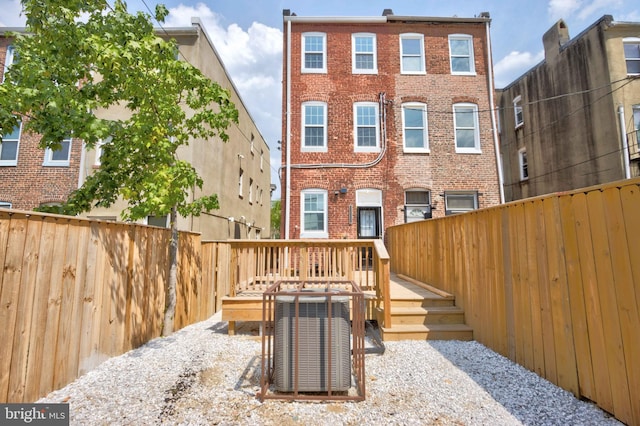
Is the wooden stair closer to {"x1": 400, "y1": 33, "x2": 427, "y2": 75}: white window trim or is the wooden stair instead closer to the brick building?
the brick building

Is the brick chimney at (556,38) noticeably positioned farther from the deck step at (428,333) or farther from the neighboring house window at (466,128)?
the deck step at (428,333)

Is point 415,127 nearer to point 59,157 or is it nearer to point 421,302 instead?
point 421,302

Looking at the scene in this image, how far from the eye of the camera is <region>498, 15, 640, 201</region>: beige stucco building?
12.2m

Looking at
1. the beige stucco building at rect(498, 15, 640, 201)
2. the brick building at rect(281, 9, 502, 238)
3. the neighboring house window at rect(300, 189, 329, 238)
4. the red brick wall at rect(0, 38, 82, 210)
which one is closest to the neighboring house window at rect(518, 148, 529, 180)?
the beige stucco building at rect(498, 15, 640, 201)

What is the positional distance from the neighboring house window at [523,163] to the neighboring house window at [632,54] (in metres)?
4.90

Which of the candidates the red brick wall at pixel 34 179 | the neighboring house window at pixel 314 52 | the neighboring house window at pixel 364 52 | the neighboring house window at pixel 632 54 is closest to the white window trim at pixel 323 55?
the neighboring house window at pixel 314 52

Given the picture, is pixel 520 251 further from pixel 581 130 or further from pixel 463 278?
pixel 581 130

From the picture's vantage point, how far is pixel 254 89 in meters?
16.0

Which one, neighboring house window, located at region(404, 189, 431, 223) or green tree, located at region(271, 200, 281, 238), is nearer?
neighboring house window, located at region(404, 189, 431, 223)

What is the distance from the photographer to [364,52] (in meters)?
10.9

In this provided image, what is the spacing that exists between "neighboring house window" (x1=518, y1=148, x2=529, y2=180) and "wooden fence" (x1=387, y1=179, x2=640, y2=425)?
14706mm

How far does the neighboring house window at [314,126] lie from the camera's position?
33.9ft

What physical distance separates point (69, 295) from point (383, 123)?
9.64 metres

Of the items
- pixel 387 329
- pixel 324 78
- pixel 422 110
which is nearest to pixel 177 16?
pixel 324 78
